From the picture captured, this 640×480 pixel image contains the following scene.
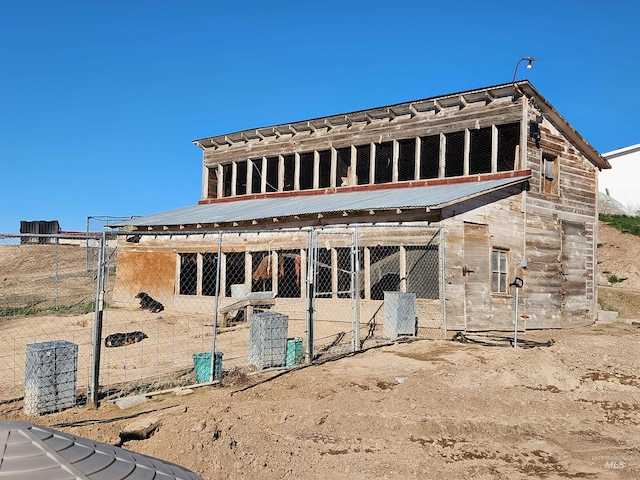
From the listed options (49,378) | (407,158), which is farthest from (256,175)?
(49,378)

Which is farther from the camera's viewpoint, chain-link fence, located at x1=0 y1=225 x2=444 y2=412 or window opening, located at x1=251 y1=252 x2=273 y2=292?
window opening, located at x1=251 y1=252 x2=273 y2=292

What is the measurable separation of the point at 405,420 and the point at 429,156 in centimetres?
1630

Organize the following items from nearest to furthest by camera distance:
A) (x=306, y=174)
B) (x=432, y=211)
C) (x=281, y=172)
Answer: (x=432, y=211) → (x=281, y=172) → (x=306, y=174)

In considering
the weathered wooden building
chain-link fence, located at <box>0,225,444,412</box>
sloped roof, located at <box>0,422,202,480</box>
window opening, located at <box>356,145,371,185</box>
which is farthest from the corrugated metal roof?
sloped roof, located at <box>0,422,202,480</box>

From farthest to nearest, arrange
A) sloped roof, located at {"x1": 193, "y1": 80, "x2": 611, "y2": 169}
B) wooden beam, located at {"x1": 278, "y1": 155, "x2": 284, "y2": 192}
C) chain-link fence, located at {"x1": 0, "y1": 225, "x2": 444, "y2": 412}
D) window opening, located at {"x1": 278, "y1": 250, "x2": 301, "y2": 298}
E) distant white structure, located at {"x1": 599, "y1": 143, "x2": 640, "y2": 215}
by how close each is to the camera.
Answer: distant white structure, located at {"x1": 599, "y1": 143, "x2": 640, "y2": 215} < wooden beam, located at {"x1": 278, "y1": 155, "x2": 284, "y2": 192} < window opening, located at {"x1": 278, "y1": 250, "x2": 301, "y2": 298} < sloped roof, located at {"x1": 193, "y1": 80, "x2": 611, "y2": 169} < chain-link fence, located at {"x1": 0, "y1": 225, "x2": 444, "y2": 412}

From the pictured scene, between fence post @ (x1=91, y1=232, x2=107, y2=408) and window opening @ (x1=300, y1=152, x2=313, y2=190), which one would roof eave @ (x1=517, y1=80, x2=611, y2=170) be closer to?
window opening @ (x1=300, y1=152, x2=313, y2=190)

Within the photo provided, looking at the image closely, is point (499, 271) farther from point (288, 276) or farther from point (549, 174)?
point (288, 276)

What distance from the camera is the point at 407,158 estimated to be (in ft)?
78.7

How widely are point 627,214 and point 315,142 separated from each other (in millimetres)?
35779

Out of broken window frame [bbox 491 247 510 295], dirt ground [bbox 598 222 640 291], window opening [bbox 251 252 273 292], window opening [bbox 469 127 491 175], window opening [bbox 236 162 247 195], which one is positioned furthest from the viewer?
dirt ground [bbox 598 222 640 291]

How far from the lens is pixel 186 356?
12.2 m

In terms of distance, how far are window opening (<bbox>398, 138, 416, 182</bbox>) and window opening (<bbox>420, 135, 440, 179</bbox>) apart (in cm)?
42

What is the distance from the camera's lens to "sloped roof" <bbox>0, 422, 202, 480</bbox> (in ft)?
5.99

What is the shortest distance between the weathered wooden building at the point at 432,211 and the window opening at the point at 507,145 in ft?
0.17
